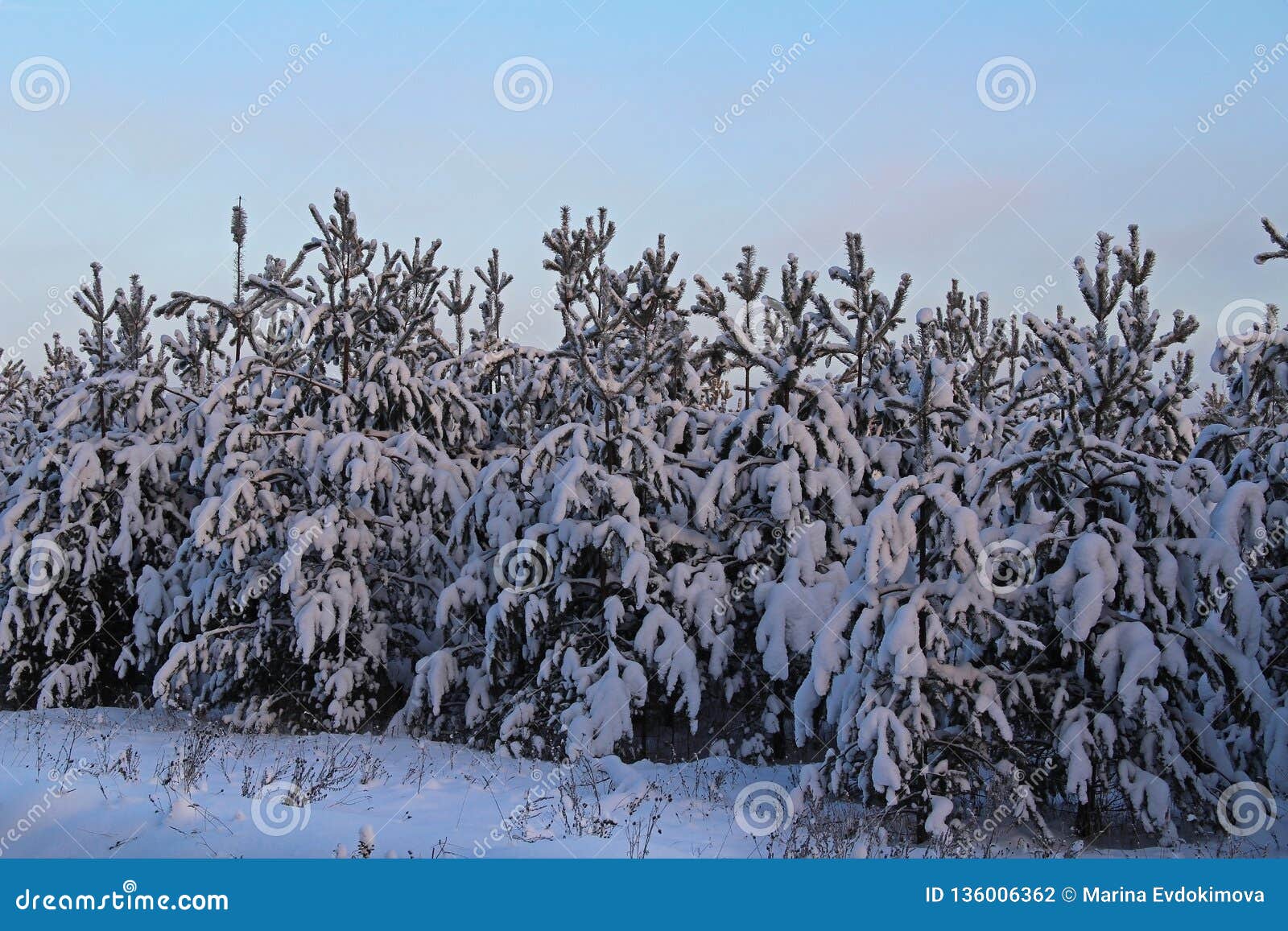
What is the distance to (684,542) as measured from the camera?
11.9 meters

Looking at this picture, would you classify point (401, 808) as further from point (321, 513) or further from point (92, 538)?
point (92, 538)

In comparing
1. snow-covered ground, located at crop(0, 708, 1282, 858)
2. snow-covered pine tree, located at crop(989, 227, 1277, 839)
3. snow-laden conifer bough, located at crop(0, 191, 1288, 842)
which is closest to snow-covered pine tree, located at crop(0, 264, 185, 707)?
snow-laden conifer bough, located at crop(0, 191, 1288, 842)

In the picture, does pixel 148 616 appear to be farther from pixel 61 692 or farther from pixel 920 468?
pixel 920 468

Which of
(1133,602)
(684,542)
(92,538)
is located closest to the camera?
(1133,602)

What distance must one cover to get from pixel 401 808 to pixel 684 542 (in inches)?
185

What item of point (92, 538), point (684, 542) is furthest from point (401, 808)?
point (92, 538)

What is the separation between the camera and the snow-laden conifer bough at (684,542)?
8344 mm

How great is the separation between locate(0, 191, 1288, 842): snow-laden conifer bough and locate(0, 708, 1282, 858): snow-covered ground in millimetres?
567

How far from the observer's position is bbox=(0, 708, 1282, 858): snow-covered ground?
697 cm

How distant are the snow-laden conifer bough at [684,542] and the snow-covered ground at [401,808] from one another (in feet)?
1.86

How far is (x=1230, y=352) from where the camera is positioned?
9883mm

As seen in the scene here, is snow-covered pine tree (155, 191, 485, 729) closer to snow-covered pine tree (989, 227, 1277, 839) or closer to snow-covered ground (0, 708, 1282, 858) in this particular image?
snow-covered ground (0, 708, 1282, 858)

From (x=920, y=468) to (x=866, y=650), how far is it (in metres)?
3.73

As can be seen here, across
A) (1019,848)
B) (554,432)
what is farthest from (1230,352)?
(554,432)
